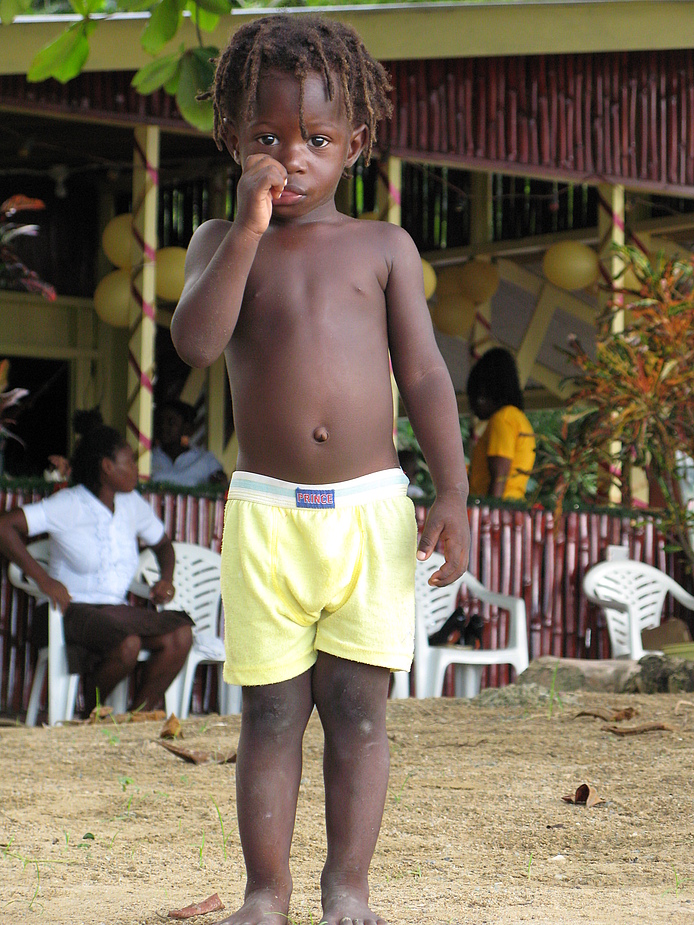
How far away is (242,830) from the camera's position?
2203 mm

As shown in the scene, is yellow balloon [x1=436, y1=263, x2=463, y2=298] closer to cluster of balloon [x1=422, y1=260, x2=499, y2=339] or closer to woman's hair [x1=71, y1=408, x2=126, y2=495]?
cluster of balloon [x1=422, y1=260, x2=499, y2=339]

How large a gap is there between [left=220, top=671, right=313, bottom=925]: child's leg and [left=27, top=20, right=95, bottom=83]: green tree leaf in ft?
8.61

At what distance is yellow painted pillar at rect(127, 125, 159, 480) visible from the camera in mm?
7375

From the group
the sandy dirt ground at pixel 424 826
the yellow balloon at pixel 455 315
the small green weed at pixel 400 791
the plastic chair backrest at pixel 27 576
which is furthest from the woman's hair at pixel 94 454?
the yellow balloon at pixel 455 315

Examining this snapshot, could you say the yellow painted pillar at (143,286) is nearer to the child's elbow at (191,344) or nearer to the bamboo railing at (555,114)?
the bamboo railing at (555,114)

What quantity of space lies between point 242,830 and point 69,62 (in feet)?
9.45

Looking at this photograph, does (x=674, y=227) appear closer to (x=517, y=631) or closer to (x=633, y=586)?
(x=633, y=586)

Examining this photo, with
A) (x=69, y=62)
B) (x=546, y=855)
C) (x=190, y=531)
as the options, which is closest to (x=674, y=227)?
(x=190, y=531)

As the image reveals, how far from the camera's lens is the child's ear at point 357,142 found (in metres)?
2.36

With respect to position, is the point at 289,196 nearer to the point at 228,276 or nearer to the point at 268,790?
the point at 228,276

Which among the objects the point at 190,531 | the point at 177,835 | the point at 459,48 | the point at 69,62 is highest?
the point at 459,48

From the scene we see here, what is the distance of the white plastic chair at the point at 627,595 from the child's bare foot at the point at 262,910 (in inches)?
203

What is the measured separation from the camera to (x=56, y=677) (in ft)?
19.1

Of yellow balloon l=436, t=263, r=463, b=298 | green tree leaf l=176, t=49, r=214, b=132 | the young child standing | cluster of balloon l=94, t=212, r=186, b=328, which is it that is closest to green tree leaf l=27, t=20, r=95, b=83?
green tree leaf l=176, t=49, r=214, b=132
